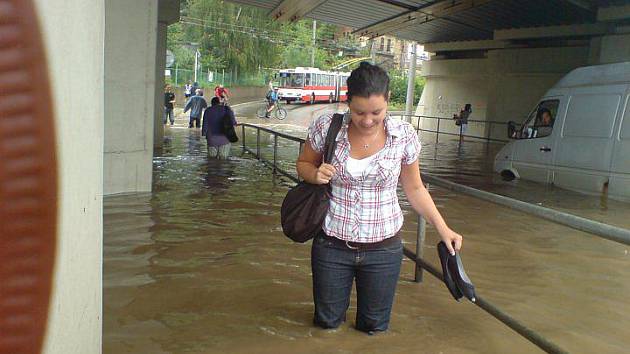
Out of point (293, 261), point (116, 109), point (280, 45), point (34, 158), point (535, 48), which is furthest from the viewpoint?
point (280, 45)

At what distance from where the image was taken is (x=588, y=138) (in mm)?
8742

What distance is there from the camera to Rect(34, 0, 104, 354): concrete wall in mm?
1808

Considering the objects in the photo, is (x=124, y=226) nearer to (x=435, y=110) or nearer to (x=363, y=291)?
(x=363, y=291)

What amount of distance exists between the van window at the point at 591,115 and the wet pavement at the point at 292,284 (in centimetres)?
133

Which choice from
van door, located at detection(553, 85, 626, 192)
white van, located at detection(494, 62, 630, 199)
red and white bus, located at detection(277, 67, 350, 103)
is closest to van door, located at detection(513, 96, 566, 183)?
white van, located at detection(494, 62, 630, 199)

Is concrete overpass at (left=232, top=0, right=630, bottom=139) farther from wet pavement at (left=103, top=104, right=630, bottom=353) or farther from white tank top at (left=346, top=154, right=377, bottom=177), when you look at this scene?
white tank top at (left=346, top=154, right=377, bottom=177)

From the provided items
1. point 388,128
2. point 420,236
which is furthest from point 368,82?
point 420,236

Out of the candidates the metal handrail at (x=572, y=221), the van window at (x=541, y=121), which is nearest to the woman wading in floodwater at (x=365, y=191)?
the metal handrail at (x=572, y=221)

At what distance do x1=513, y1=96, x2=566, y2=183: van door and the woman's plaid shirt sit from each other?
740 centimetres

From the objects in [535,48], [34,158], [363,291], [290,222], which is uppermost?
[535,48]

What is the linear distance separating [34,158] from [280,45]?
51812 millimetres

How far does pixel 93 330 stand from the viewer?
7.45 feet

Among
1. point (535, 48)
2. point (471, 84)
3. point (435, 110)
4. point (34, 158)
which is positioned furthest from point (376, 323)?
point (435, 110)

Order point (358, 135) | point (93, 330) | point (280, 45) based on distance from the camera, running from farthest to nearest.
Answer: point (280, 45) → point (358, 135) → point (93, 330)
